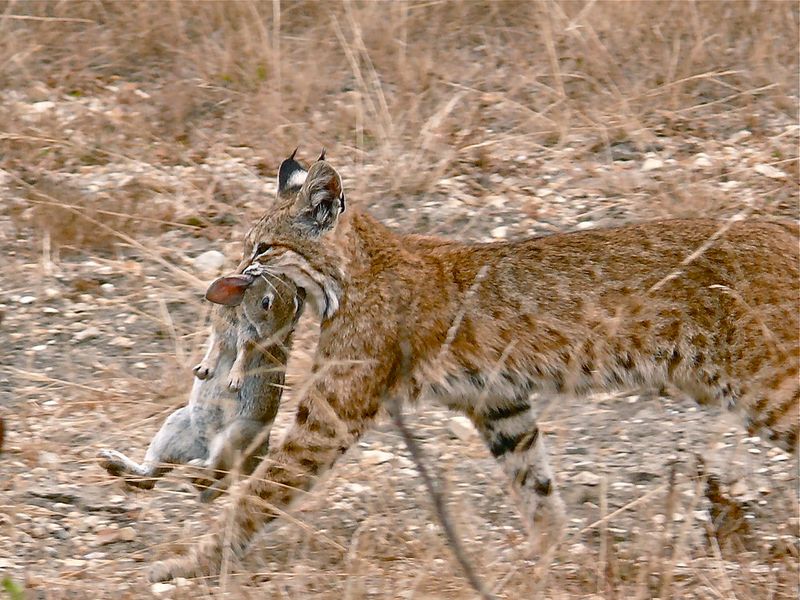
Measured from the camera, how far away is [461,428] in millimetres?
5328

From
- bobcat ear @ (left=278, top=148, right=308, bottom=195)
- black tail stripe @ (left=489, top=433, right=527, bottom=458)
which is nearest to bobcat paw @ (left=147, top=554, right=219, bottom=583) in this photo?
black tail stripe @ (left=489, top=433, right=527, bottom=458)

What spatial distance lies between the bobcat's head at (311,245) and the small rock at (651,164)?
2.68 metres

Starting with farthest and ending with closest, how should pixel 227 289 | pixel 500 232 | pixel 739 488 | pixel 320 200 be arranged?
1. pixel 500 232
2. pixel 739 488
3. pixel 320 200
4. pixel 227 289

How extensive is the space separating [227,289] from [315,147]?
107 inches

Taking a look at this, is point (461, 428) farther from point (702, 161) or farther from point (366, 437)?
point (702, 161)

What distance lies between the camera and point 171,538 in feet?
15.4

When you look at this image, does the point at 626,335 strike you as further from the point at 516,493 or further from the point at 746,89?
the point at 746,89

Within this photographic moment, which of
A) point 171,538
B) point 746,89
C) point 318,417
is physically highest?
point 746,89

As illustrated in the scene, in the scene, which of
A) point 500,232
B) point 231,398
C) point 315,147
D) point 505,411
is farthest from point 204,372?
point 315,147

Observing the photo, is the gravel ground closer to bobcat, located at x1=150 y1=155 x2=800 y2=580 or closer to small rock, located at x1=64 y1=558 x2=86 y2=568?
small rock, located at x1=64 y1=558 x2=86 y2=568

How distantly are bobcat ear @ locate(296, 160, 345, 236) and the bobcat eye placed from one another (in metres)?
0.13

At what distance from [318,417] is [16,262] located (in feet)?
8.12

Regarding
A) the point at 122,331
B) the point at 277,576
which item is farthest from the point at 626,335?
the point at 122,331

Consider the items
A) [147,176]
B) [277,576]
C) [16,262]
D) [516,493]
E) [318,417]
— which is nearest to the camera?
[277,576]
